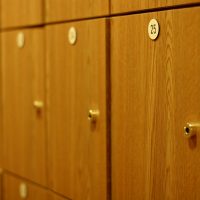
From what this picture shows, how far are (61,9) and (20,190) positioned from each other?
0.80m

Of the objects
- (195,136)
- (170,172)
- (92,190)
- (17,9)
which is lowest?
(92,190)

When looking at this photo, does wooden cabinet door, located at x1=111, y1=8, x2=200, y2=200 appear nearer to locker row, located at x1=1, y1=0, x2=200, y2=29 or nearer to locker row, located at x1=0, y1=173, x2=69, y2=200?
locker row, located at x1=1, y1=0, x2=200, y2=29

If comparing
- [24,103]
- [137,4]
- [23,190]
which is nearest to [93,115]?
[137,4]

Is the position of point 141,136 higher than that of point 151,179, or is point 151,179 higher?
point 141,136

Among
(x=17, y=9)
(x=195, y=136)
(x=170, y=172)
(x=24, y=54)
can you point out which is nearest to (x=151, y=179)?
(x=170, y=172)

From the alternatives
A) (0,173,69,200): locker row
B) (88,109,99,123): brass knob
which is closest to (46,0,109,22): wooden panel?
(88,109,99,123): brass knob

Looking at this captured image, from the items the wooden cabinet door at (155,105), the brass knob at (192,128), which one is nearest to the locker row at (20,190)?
the wooden cabinet door at (155,105)

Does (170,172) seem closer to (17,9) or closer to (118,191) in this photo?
(118,191)

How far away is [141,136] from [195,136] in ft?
0.63

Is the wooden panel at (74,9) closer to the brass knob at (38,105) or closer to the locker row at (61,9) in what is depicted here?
the locker row at (61,9)

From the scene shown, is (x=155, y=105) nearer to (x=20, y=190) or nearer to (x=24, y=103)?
(x=24, y=103)

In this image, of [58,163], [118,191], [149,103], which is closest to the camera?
[149,103]

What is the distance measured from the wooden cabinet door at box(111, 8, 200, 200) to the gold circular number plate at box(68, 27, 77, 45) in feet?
0.60

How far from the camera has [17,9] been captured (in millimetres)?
1729
